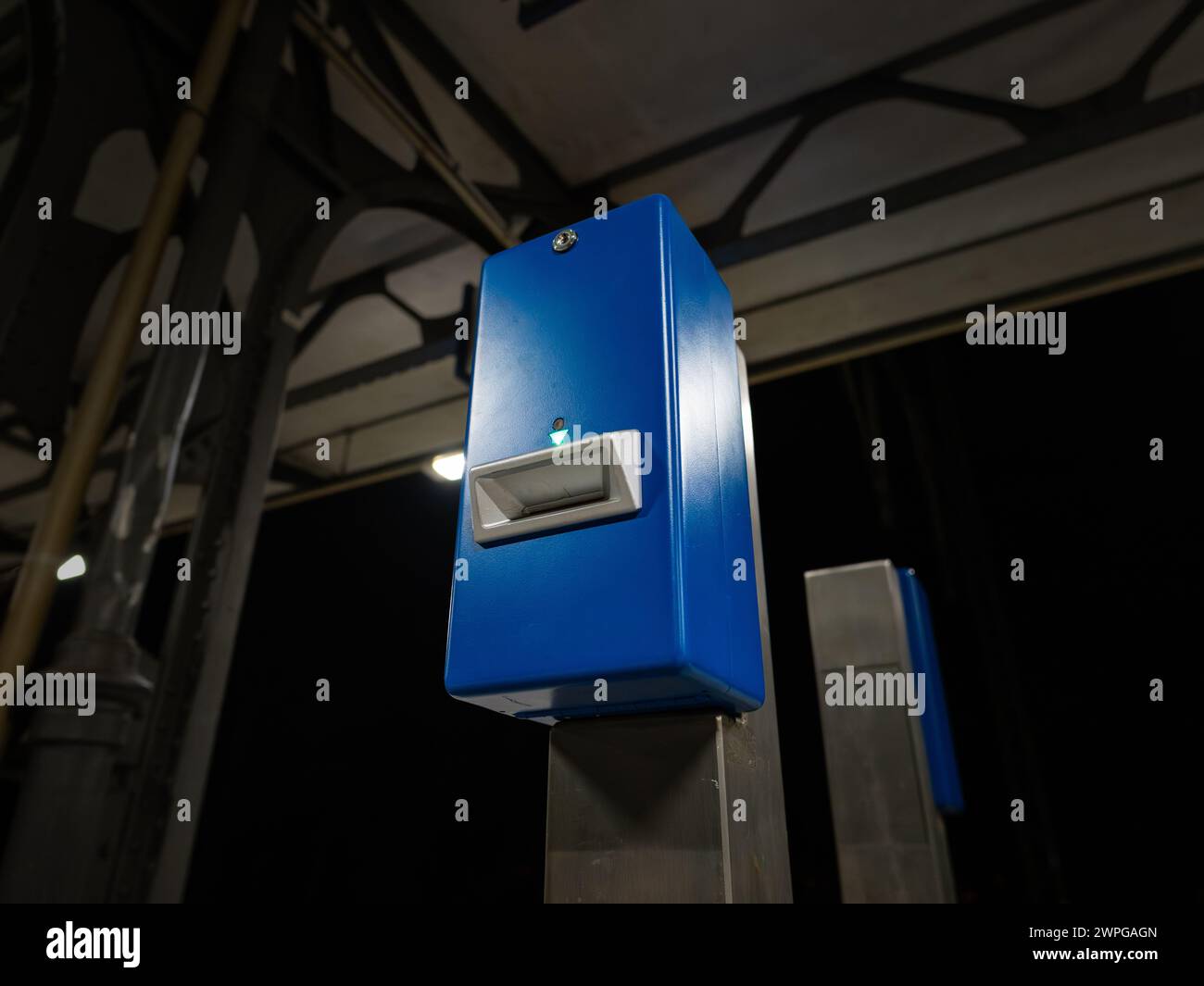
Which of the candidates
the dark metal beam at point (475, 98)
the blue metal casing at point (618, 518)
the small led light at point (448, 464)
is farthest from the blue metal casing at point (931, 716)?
the small led light at point (448, 464)

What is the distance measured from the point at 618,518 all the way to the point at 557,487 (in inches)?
4.1

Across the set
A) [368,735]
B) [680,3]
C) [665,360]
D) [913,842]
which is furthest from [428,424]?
[665,360]

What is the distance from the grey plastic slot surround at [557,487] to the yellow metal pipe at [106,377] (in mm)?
1436

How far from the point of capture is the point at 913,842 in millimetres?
2742

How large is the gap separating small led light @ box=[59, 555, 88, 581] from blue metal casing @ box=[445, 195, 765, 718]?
145 cm

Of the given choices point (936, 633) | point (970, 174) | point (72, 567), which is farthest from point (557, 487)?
point (936, 633)

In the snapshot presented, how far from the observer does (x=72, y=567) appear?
2303mm

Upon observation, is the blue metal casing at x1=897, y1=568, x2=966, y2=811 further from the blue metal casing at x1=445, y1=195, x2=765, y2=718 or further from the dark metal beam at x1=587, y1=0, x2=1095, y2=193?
the blue metal casing at x1=445, y1=195, x2=765, y2=718

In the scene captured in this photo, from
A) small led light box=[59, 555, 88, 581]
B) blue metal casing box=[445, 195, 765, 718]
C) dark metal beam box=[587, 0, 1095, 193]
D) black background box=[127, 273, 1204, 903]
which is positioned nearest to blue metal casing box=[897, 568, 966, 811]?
dark metal beam box=[587, 0, 1095, 193]

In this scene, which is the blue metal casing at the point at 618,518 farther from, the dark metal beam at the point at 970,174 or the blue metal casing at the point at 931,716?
the dark metal beam at the point at 970,174

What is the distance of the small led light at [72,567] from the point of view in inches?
77.3
